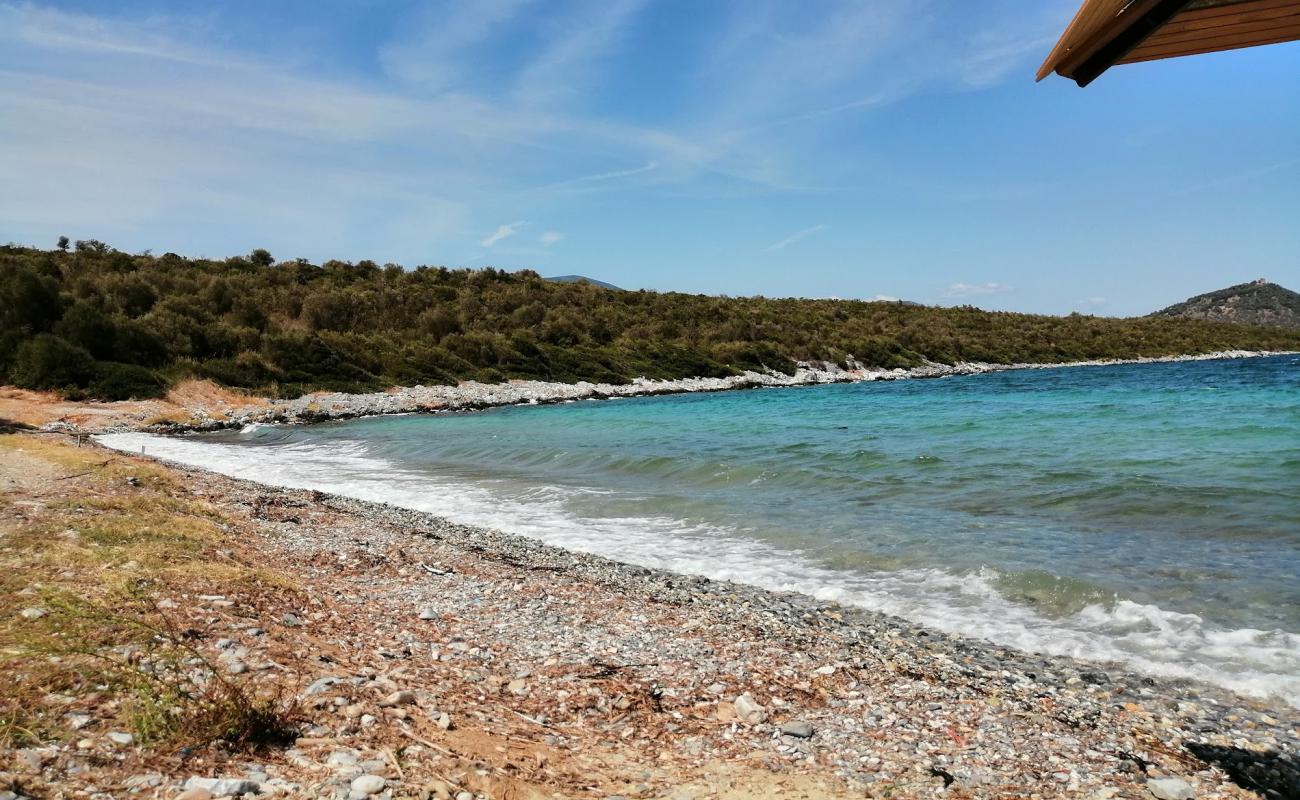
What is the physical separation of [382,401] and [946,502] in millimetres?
29176

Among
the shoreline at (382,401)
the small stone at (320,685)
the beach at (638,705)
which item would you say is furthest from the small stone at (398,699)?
the shoreline at (382,401)

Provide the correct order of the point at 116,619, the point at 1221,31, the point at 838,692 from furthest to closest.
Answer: the point at 838,692
the point at 116,619
the point at 1221,31

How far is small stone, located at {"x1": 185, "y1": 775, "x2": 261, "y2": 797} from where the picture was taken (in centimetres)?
289

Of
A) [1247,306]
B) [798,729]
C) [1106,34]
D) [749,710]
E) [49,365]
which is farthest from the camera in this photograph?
[1247,306]

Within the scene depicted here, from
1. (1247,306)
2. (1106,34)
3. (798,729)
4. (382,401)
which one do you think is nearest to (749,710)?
(798,729)

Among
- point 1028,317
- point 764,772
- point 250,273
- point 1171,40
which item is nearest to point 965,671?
point 764,772

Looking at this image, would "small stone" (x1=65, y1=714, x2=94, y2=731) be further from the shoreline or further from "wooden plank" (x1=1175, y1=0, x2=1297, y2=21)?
the shoreline

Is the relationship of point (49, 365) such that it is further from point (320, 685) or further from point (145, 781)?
point (145, 781)

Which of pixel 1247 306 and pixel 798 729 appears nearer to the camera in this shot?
pixel 798 729

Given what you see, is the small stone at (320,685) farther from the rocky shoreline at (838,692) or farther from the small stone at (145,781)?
the small stone at (145,781)

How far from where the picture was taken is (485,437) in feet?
77.0

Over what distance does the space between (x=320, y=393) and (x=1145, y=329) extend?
108 m

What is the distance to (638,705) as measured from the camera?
4.57m

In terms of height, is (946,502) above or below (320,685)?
below
